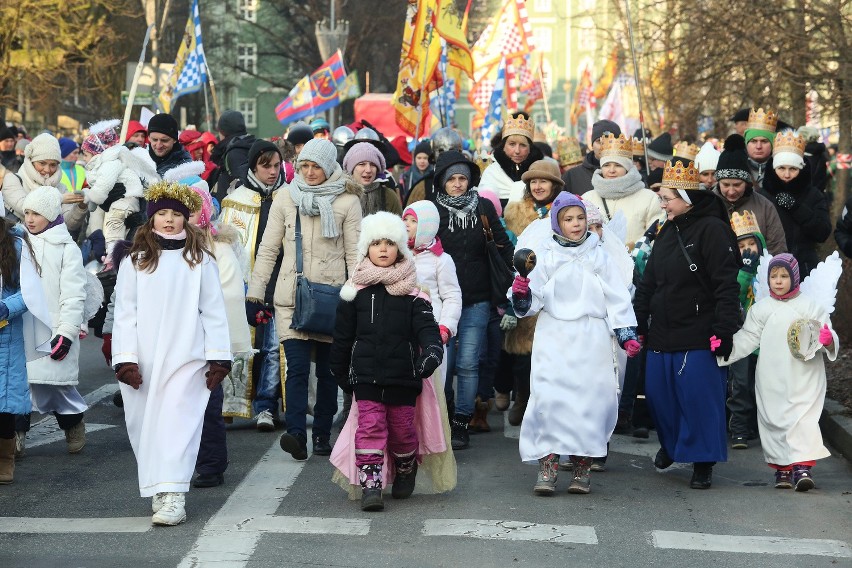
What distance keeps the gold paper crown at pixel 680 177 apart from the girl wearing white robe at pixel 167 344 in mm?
2833

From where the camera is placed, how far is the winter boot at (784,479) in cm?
921

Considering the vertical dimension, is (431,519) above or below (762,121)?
below

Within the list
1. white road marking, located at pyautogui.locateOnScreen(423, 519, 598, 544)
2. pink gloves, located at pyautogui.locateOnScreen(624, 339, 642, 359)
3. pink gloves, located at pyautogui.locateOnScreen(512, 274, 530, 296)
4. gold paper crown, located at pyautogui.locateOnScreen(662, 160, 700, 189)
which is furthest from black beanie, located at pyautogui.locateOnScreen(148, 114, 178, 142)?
white road marking, located at pyautogui.locateOnScreen(423, 519, 598, 544)

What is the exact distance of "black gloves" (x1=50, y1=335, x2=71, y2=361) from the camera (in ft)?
29.8

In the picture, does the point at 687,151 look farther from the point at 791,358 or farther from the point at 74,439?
the point at 74,439

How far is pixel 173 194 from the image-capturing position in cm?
818

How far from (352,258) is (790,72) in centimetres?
1133

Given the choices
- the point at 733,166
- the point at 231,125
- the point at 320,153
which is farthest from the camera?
the point at 231,125

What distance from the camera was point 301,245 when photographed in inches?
392

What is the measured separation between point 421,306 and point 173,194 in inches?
55.9

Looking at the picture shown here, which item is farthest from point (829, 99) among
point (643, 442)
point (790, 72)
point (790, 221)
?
point (643, 442)

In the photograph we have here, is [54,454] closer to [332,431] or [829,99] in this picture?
[332,431]

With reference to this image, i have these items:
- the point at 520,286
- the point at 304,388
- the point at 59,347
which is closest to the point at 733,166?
the point at 520,286

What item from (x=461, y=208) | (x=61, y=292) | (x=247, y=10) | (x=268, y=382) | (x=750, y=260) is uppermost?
(x=247, y=10)
